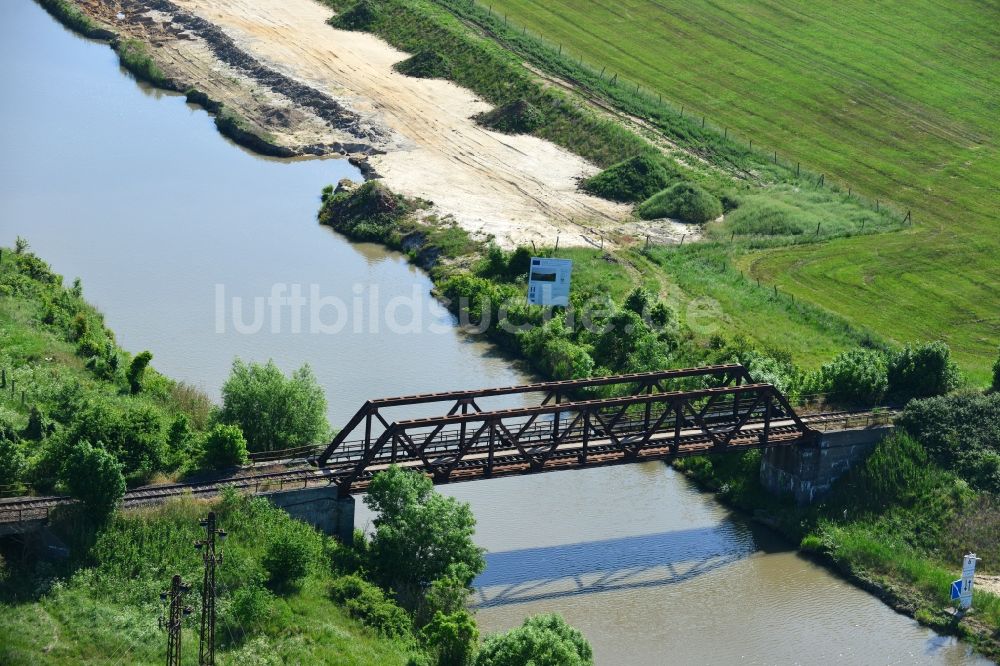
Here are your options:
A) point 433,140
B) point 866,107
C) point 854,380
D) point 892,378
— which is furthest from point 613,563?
point 866,107

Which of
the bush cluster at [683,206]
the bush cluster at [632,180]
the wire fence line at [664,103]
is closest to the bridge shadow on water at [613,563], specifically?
the bush cluster at [683,206]

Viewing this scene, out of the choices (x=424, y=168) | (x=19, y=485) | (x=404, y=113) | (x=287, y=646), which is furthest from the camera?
(x=404, y=113)

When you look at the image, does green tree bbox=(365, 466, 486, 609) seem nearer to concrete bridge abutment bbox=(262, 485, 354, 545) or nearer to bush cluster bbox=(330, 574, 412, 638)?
bush cluster bbox=(330, 574, 412, 638)

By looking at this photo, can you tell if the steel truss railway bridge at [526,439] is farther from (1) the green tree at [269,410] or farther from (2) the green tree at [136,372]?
(2) the green tree at [136,372]

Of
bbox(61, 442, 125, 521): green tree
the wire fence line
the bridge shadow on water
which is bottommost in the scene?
the bridge shadow on water

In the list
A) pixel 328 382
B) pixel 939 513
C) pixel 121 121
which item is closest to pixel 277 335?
pixel 328 382

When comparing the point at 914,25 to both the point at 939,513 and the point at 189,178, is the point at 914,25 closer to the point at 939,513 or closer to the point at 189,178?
the point at 189,178

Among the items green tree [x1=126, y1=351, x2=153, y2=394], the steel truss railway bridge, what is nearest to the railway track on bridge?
the steel truss railway bridge

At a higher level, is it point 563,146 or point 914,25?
point 914,25
